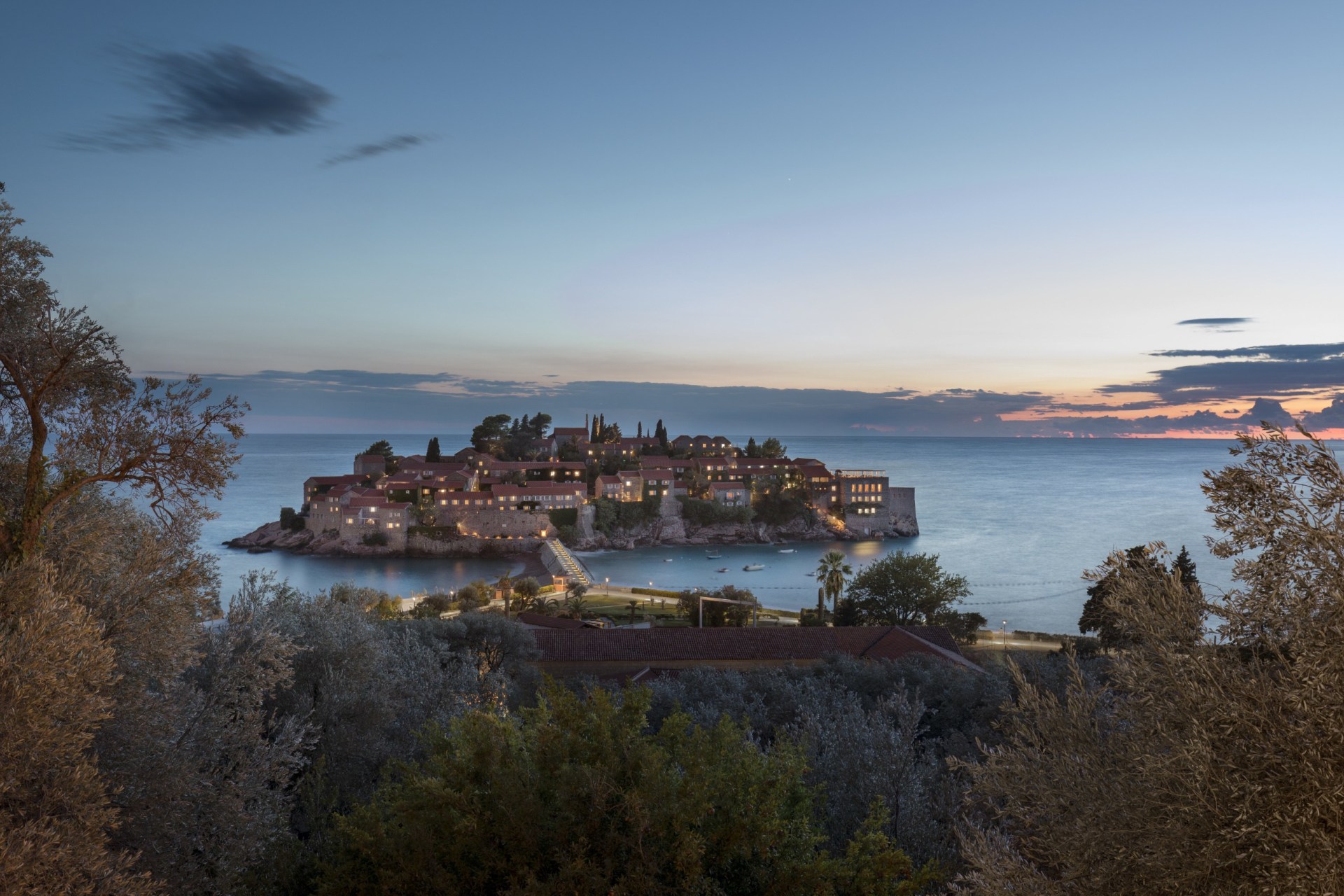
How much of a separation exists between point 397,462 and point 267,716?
84.6 m

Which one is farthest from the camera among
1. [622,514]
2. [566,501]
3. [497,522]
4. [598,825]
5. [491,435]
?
[491,435]

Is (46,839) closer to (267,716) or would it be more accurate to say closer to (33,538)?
(33,538)

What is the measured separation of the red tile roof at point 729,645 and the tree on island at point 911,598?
504 inches

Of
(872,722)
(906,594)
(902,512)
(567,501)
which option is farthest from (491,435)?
(872,722)

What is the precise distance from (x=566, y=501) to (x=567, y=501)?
8 cm

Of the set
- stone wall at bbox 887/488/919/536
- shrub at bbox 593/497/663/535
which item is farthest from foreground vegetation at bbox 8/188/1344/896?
stone wall at bbox 887/488/919/536

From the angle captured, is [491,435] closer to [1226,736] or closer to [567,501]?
[567,501]

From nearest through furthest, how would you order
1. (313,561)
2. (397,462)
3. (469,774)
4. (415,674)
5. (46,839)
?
(46,839) → (469,774) → (415,674) → (313,561) → (397,462)

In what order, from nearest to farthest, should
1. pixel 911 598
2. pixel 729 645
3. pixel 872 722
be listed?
1. pixel 872 722
2. pixel 729 645
3. pixel 911 598

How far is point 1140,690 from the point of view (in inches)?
156

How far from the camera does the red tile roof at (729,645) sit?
20422 millimetres

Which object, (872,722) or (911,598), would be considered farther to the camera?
(911,598)

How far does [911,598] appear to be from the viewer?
3422 centimetres

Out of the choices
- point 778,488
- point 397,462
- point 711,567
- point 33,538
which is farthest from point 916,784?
point 397,462
